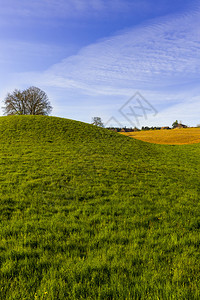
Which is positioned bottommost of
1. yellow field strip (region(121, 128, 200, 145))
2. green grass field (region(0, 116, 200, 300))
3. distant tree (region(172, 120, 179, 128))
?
green grass field (region(0, 116, 200, 300))

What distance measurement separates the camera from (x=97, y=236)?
510 centimetres

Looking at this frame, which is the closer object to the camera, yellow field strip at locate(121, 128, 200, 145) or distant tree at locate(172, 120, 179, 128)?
yellow field strip at locate(121, 128, 200, 145)

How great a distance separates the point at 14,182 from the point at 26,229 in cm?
532

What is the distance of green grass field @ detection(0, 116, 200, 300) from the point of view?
3355 millimetres

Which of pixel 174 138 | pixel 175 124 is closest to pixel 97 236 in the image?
pixel 174 138

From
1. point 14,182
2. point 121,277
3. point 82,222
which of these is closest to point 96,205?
point 82,222

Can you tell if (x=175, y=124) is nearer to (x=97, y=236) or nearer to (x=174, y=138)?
(x=174, y=138)

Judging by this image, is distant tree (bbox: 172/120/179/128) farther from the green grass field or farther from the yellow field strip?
the green grass field

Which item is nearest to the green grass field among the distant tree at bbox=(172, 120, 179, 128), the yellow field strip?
the yellow field strip

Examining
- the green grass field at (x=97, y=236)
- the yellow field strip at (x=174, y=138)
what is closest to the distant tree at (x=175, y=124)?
the yellow field strip at (x=174, y=138)

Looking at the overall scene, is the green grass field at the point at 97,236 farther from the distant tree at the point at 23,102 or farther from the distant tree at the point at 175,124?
the distant tree at the point at 175,124

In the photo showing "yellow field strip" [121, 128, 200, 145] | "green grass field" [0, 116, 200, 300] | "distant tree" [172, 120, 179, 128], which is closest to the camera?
"green grass field" [0, 116, 200, 300]

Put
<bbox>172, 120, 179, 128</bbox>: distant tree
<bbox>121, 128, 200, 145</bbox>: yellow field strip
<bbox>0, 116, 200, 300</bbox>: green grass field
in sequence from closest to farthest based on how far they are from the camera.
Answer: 1. <bbox>0, 116, 200, 300</bbox>: green grass field
2. <bbox>121, 128, 200, 145</bbox>: yellow field strip
3. <bbox>172, 120, 179, 128</bbox>: distant tree

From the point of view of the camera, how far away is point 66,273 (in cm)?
365
